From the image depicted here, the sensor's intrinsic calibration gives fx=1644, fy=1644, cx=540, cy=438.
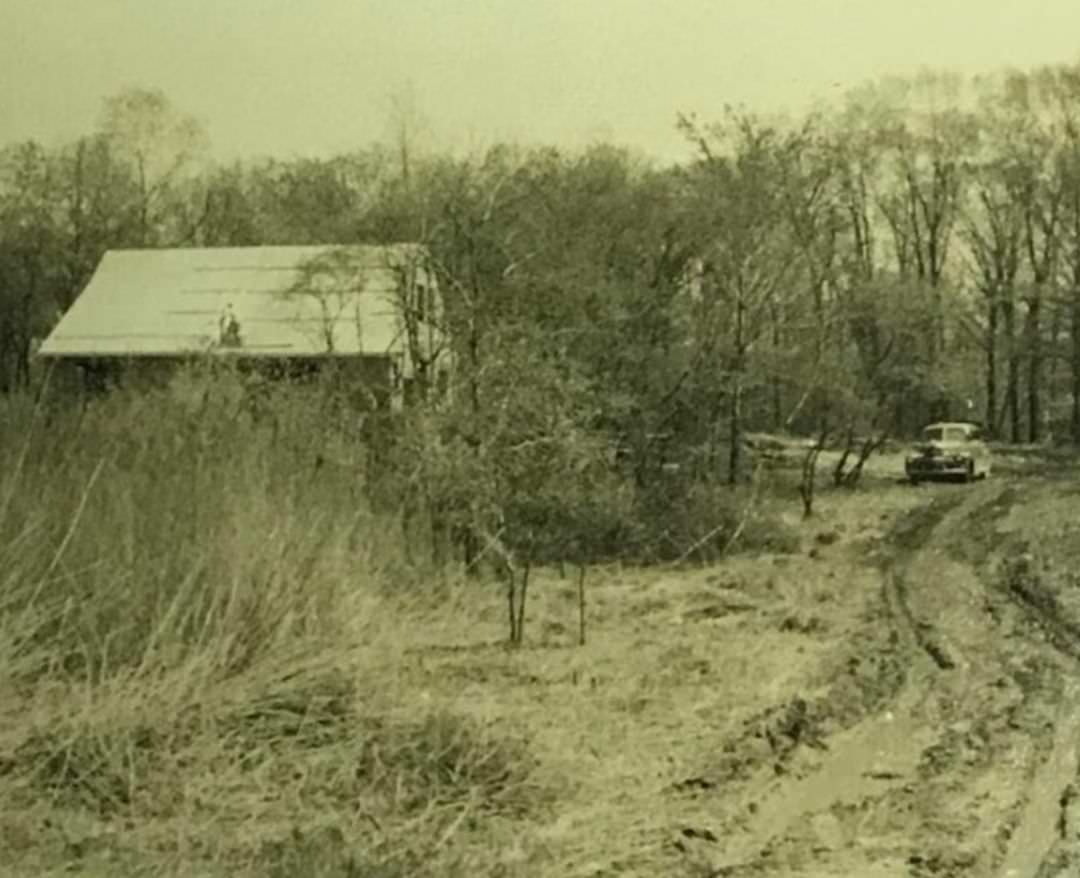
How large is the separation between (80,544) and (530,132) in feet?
4.49

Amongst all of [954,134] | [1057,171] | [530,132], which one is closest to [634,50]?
[530,132]

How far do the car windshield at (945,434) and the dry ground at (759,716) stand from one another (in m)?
0.11

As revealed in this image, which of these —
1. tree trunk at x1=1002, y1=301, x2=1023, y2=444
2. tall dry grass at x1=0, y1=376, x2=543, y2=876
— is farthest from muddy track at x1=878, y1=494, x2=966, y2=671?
tall dry grass at x1=0, y1=376, x2=543, y2=876

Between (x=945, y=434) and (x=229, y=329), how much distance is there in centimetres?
166

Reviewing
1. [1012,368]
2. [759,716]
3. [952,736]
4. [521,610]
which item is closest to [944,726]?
[952,736]

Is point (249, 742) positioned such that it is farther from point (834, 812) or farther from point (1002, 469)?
point (1002, 469)

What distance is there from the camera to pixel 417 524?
391cm

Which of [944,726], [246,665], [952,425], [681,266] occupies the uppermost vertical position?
[681,266]

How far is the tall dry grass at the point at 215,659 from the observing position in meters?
3.02

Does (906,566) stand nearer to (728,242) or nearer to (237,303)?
(728,242)

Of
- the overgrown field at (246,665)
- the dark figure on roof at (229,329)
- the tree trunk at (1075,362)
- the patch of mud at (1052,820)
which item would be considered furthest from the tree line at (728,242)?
the patch of mud at (1052,820)

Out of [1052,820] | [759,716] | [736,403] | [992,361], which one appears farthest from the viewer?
[736,403]

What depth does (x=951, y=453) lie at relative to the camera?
3854 millimetres

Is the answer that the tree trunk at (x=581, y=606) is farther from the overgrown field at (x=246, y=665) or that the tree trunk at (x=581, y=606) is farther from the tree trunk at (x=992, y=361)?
the tree trunk at (x=992, y=361)
